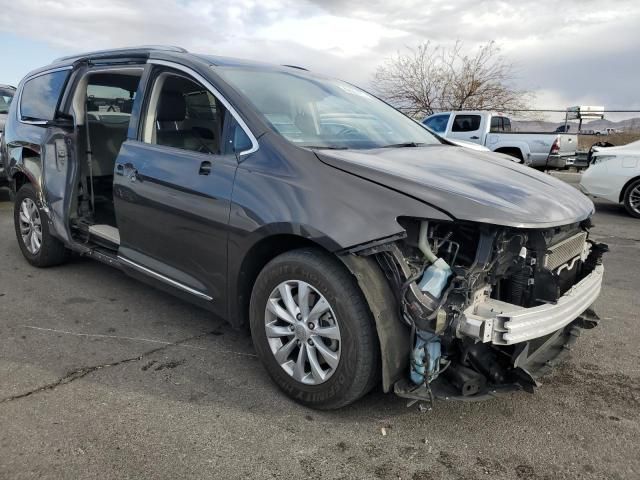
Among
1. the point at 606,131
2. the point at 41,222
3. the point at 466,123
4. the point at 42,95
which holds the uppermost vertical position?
the point at 606,131

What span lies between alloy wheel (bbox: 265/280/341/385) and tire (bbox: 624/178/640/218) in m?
7.85

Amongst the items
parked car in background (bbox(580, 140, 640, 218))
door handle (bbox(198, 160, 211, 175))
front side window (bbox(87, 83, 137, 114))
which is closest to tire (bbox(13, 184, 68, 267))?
front side window (bbox(87, 83, 137, 114))

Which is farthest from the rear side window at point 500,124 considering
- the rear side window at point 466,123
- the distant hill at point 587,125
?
the distant hill at point 587,125

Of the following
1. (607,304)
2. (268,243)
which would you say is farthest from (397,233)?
(607,304)

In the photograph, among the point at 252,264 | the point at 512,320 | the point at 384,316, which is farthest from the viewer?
the point at 252,264

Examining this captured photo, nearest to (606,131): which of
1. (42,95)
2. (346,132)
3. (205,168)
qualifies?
(346,132)

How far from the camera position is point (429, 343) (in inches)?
100

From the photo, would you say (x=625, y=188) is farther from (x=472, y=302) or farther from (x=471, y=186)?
(x=472, y=302)

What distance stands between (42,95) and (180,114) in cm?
215

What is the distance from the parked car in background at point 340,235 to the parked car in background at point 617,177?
20.2 feet

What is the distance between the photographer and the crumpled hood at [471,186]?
2496 mm

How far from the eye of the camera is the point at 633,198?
879 centimetres

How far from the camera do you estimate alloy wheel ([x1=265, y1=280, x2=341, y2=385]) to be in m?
2.71

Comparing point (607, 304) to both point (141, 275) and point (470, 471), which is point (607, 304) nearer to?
point (470, 471)
